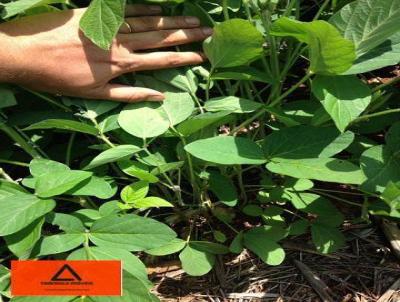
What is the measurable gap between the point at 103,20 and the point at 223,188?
36 centimetres

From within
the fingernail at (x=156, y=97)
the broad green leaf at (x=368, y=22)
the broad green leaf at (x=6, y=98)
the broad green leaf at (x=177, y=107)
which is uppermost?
the broad green leaf at (x=368, y=22)

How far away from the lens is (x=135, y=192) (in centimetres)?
82

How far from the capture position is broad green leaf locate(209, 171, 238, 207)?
2.87ft

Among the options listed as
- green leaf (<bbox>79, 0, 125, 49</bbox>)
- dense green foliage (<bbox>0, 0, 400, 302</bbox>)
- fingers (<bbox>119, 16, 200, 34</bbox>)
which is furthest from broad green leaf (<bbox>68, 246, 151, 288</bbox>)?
fingers (<bbox>119, 16, 200, 34</bbox>)

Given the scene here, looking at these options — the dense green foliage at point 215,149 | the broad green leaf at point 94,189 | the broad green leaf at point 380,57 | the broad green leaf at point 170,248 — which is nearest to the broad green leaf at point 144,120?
the dense green foliage at point 215,149

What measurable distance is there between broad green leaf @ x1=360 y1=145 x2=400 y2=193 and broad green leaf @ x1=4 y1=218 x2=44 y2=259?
0.51 meters

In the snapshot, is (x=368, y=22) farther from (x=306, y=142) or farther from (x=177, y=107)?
(x=177, y=107)

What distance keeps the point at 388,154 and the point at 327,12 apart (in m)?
0.35

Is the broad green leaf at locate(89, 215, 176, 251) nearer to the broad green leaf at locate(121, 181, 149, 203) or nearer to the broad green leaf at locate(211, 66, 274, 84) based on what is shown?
the broad green leaf at locate(121, 181, 149, 203)

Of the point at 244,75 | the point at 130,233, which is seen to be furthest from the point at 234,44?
the point at 130,233

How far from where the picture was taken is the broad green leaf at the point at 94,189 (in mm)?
782

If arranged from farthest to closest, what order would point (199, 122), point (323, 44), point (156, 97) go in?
1. point (156, 97)
2. point (199, 122)
3. point (323, 44)

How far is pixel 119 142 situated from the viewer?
959 millimetres

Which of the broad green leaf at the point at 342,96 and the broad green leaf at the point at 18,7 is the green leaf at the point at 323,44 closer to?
the broad green leaf at the point at 342,96
